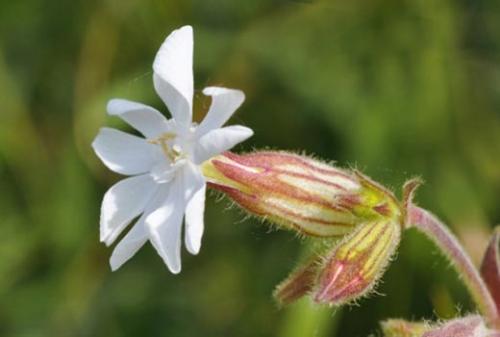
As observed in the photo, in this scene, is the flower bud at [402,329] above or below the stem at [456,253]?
below

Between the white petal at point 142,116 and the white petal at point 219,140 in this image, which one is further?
the white petal at point 142,116

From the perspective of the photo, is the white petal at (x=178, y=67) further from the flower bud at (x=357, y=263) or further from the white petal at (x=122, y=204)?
the flower bud at (x=357, y=263)

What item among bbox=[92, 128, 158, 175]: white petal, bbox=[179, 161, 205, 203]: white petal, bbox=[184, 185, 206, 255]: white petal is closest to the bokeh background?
bbox=[92, 128, 158, 175]: white petal

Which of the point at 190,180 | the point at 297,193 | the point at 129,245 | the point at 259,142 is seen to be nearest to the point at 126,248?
the point at 129,245

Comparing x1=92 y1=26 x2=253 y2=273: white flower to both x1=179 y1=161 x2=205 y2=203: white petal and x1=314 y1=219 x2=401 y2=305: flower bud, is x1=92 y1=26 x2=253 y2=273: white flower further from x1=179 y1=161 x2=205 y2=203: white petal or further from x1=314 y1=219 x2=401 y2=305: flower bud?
x1=314 y1=219 x2=401 y2=305: flower bud

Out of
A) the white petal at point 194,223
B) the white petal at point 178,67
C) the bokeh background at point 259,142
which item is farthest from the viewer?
the bokeh background at point 259,142

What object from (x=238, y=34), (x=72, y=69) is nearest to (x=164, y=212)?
(x=238, y=34)

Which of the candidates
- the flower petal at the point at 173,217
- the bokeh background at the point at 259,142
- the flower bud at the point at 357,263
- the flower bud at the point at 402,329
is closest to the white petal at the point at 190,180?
the flower petal at the point at 173,217
